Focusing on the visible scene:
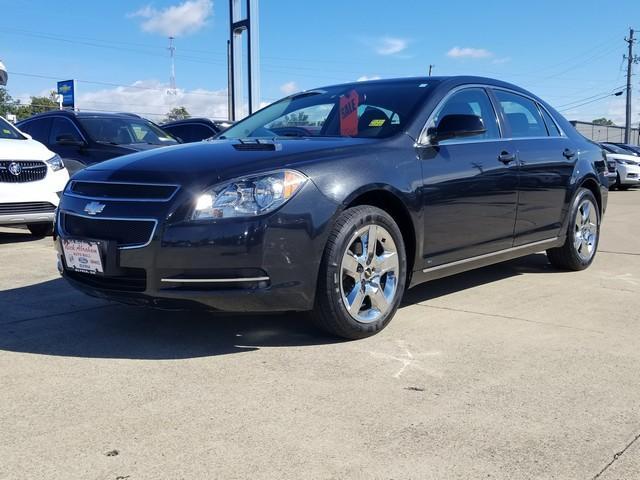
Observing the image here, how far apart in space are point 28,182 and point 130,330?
13.8 feet

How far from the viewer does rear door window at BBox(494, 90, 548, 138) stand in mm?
5137

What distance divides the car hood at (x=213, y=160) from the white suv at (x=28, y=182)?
3.67 meters

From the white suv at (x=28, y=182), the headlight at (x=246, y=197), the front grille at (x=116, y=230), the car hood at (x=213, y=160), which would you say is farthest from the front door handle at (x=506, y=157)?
the white suv at (x=28, y=182)

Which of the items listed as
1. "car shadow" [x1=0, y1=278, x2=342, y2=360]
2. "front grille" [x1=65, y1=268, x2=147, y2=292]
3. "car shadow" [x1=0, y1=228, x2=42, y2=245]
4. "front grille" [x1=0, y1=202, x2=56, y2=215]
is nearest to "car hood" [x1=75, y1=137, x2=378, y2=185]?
"front grille" [x1=65, y1=268, x2=147, y2=292]

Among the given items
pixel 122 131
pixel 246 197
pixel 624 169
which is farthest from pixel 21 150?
pixel 624 169

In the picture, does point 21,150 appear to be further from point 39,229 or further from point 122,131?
point 122,131

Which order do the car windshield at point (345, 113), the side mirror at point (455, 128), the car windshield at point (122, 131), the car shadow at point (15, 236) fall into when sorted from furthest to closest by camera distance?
the car windshield at point (122, 131) → the car shadow at point (15, 236) → the car windshield at point (345, 113) → the side mirror at point (455, 128)

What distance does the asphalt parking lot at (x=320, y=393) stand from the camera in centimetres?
235

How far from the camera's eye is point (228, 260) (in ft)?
10.8

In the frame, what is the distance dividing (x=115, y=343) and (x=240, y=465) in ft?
5.36

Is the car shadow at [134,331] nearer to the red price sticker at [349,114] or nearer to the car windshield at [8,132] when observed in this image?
the red price sticker at [349,114]

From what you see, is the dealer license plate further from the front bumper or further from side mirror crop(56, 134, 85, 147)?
side mirror crop(56, 134, 85, 147)

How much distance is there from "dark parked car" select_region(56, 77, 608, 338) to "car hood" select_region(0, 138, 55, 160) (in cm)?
351

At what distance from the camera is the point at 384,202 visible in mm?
3955
